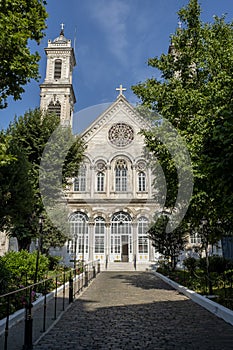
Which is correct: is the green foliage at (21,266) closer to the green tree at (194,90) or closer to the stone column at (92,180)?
the green tree at (194,90)

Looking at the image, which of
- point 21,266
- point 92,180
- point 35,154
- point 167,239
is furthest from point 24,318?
point 92,180

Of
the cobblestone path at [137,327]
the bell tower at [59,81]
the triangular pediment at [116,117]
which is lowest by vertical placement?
the cobblestone path at [137,327]

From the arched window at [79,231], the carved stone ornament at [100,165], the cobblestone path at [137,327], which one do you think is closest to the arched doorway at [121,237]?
the arched window at [79,231]

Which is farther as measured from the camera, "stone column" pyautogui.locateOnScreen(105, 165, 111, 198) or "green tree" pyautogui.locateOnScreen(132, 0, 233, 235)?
"stone column" pyautogui.locateOnScreen(105, 165, 111, 198)

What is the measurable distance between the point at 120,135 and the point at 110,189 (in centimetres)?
615

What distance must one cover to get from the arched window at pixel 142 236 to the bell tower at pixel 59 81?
46.4 feet

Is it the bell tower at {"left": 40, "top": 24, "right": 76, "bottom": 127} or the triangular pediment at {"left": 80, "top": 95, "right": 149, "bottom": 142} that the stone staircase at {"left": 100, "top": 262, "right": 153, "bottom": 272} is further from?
the bell tower at {"left": 40, "top": 24, "right": 76, "bottom": 127}

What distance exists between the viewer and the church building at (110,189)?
29.6 metres

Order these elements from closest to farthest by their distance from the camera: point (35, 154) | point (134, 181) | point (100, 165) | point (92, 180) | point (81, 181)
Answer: point (35, 154) < point (134, 181) < point (92, 180) < point (81, 181) < point (100, 165)

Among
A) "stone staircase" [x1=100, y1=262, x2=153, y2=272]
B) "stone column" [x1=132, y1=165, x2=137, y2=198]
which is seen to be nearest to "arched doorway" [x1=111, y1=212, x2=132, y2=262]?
"stone staircase" [x1=100, y1=262, x2=153, y2=272]

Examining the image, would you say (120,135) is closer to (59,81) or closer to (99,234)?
(99,234)

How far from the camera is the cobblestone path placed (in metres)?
5.78

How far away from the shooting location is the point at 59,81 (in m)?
37.0

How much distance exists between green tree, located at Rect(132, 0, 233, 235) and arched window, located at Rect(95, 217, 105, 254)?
18226 mm
